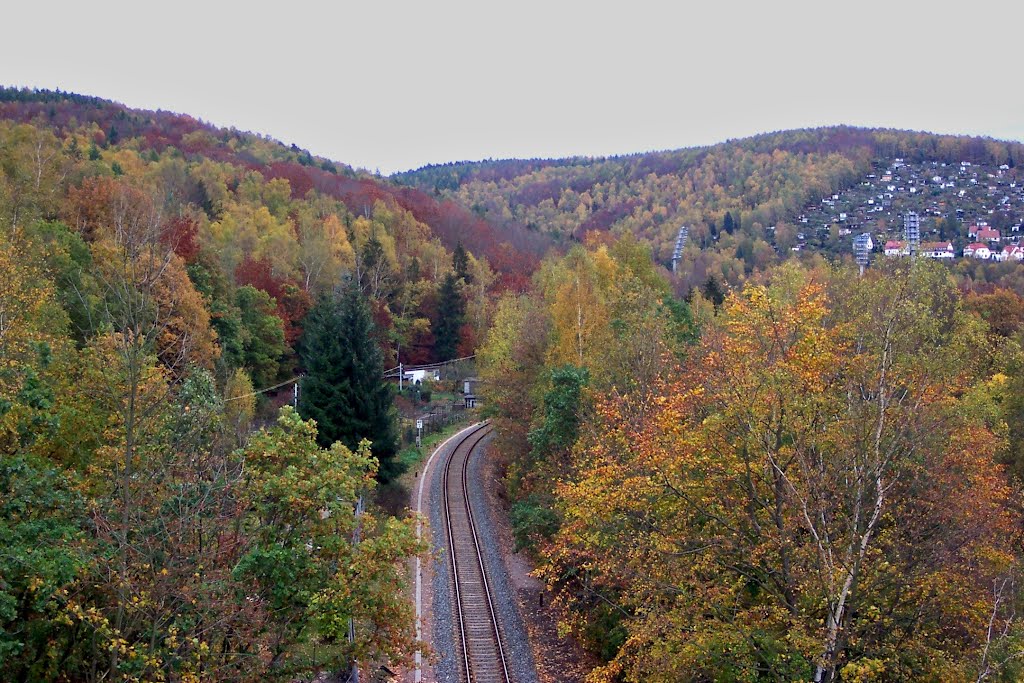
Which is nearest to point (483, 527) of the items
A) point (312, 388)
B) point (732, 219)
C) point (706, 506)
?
point (312, 388)

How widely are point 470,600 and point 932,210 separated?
142 meters

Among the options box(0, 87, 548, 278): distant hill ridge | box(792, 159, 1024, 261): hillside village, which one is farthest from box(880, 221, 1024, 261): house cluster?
box(0, 87, 548, 278): distant hill ridge

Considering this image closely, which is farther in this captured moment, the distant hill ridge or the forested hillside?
Answer: the forested hillside

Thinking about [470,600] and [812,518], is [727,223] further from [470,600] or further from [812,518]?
[812,518]

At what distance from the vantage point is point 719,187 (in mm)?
156750

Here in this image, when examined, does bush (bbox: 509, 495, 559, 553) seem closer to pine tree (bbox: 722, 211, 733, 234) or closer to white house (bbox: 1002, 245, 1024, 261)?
white house (bbox: 1002, 245, 1024, 261)

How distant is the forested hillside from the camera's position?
13162 centimetres

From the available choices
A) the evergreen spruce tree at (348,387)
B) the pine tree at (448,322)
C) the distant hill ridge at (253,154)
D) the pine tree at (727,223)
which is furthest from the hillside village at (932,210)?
the evergreen spruce tree at (348,387)

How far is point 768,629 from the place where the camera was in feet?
38.7

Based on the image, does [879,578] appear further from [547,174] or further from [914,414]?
[547,174]

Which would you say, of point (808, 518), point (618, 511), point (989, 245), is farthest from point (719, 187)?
point (808, 518)

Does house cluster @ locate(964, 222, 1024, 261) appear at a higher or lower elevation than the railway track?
higher

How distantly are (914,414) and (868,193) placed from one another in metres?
160

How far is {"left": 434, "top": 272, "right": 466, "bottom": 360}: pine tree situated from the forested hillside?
56.8m
